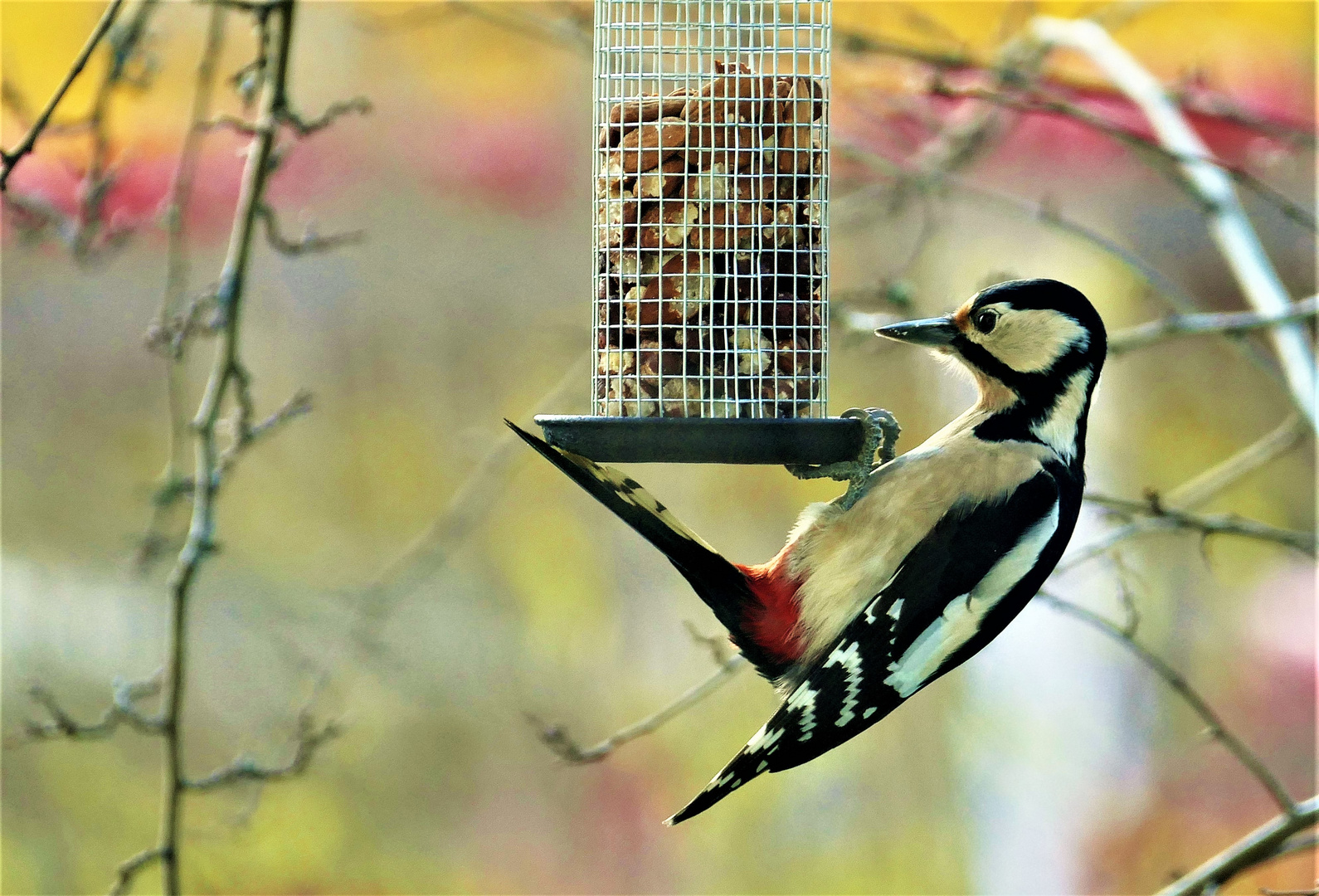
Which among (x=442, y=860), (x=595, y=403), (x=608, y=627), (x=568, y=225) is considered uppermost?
(x=568, y=225)

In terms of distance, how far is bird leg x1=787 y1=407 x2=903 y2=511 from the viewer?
202 centimetres

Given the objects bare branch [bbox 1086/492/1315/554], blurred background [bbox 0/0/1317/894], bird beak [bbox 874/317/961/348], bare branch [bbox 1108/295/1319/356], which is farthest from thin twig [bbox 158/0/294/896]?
blurred background [bbox 0/0/1317/894]

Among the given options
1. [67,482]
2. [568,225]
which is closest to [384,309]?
[568,225]

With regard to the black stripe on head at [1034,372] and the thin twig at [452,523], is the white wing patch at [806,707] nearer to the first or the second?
the black stripe on head at [1034,372]

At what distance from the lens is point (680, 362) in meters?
2.04

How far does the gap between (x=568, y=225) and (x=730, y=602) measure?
2885 millimetres

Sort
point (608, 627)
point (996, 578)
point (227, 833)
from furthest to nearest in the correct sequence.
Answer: point (608, 627) < point (227, 833) < point (996, 578)

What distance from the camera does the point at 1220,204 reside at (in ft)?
9.01

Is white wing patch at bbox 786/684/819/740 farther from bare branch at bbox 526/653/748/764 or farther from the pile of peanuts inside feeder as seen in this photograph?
the pile of peanuts inside feeder

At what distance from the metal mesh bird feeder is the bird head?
9.3 inches

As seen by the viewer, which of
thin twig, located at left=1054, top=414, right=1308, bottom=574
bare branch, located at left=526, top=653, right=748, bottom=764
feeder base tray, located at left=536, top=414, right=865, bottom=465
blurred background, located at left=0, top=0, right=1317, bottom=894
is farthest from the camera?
blurred background, located at left=0, top=0, right=1317, bottom=894

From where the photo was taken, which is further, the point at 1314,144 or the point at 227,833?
the point at 227,833

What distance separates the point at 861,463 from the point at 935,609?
0.30m

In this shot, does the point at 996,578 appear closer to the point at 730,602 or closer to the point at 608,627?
the point at 730,602
